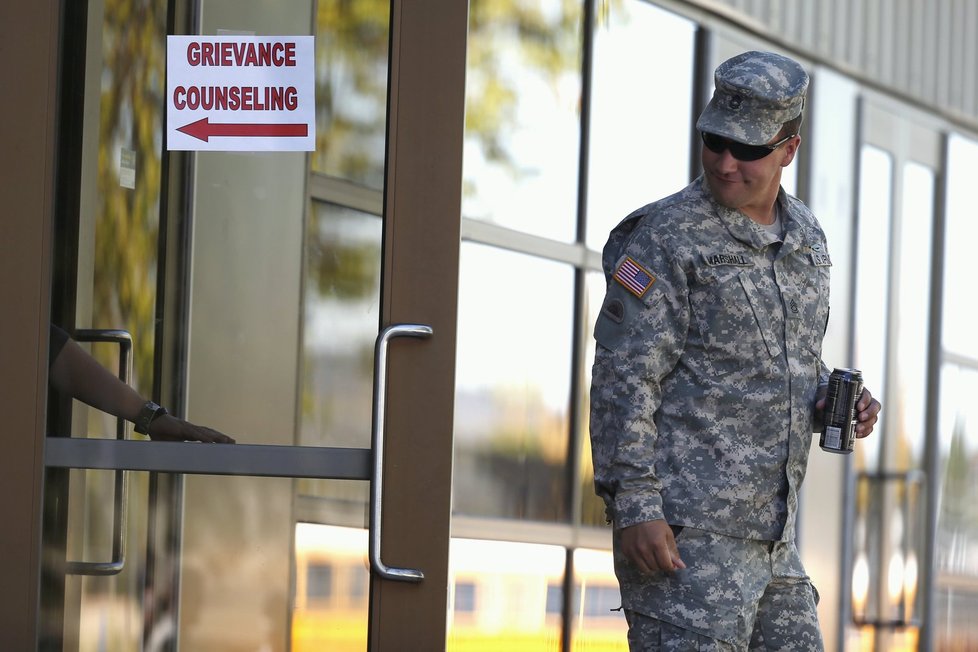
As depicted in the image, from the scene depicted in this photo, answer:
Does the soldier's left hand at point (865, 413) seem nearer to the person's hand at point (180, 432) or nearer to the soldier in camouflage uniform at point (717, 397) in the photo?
the soldier in camouflage uniform at point (717, 397)

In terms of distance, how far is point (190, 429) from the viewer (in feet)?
9.38

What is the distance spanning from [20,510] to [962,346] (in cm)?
541

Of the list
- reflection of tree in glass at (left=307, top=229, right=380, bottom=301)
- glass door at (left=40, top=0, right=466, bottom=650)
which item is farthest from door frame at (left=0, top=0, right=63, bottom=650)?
reflection of tree in glass at (left=307, top=229, right=380, bottom=301)

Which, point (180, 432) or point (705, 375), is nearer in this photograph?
point (705, 375)

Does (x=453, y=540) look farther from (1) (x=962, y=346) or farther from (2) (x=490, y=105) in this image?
(1) (x=962, y=346)

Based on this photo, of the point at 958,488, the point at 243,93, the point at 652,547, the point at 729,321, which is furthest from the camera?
the point at 958,488

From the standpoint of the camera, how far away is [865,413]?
2.77m

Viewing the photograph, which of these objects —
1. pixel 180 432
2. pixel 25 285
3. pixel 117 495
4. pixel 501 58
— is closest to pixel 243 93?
pixel 25 285

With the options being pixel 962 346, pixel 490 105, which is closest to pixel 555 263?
pixel 490 105

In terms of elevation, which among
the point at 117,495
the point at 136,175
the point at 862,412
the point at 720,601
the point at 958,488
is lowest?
the point at 958,488

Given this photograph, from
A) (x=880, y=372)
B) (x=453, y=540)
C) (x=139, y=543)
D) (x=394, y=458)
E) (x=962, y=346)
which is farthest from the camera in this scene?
(x=962, y=346)

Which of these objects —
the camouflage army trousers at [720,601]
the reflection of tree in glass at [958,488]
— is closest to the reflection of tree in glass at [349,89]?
the camouflage army trousers at [720,601]

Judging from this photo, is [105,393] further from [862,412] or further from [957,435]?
[957,435]

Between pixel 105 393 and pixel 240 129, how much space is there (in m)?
0.56
